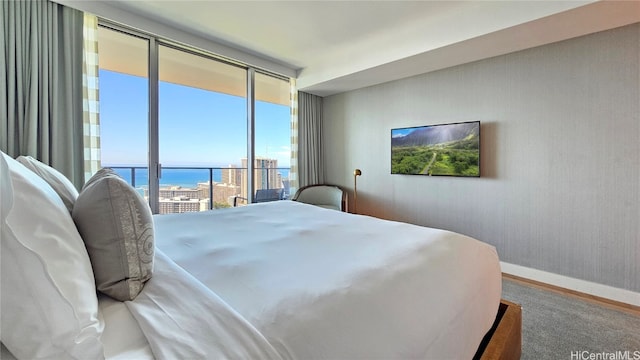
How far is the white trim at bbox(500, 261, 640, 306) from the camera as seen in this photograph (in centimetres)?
231

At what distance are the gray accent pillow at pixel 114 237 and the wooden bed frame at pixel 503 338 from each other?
1397 millimetres

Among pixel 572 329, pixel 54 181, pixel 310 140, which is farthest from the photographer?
pixel 310 140

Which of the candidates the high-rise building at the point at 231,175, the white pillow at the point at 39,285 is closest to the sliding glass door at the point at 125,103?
the high-rise building at the point at 231,175

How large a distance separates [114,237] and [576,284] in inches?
142

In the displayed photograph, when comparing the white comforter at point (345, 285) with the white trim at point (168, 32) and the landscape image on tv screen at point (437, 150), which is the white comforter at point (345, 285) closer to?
the landscape image on tv screen at point (437, 150)

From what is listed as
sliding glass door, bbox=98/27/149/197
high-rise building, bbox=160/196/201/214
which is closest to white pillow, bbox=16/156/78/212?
sliding glass door, bbox=98/27/149/197

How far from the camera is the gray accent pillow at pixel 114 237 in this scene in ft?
2.64

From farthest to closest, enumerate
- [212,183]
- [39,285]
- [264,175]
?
[264,175] < [212,183] < [39,285]

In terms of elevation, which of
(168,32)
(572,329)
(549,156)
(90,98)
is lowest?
(572,329)

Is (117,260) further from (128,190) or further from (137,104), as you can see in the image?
(137,104)

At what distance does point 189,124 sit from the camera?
4.38m

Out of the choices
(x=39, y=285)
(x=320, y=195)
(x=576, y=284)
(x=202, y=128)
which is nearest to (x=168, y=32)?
(x=202, y=128)

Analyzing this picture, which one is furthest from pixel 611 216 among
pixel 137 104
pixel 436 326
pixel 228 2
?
pixel 137 104

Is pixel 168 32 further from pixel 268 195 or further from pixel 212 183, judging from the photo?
pixel 268 195
